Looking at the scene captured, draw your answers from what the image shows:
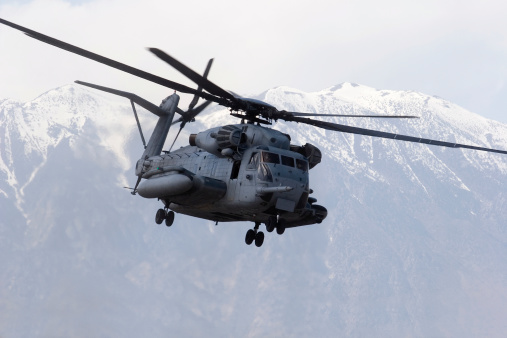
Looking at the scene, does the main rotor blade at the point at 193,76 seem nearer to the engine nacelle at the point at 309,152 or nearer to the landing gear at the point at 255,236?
the engine nacelle at the point at 309,152

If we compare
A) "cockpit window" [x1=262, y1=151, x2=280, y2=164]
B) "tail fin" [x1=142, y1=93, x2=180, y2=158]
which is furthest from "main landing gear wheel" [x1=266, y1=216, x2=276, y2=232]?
"tail fin" [x1=142, y1=93, x2=180, y2=158]

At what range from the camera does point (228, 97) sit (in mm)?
44500

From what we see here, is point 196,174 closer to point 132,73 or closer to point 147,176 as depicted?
point 147,176

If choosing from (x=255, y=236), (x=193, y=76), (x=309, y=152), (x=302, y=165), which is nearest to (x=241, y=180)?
(x=302, y=165)

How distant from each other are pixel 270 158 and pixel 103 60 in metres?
10.5

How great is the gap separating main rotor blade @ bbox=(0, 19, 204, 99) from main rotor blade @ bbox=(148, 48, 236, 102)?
958mm

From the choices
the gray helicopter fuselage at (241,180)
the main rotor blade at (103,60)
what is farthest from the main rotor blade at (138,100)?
the main rotor blade at (103,60)

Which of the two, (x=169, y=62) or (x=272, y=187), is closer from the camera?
(x=169, y=62)

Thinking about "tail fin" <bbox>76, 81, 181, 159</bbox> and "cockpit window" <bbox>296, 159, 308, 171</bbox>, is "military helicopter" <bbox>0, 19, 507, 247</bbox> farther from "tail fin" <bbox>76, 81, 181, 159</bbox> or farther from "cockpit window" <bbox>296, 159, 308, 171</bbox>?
"tail fin" <bbox>76, 81, 181, 159</bbox>

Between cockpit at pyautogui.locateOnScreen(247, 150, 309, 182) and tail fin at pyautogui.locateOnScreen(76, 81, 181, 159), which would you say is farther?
tail fin at pyautogui.locateOnScreen(76, 81, 181, 159)

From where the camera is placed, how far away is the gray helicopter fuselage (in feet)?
147

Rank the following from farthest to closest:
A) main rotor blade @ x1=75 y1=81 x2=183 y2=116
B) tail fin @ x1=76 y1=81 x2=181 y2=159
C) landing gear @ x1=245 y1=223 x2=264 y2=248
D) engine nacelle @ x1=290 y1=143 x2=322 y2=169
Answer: tail fin @ x1=76 y1=81 x2=181 y2=159 < main rotor blade @ x1=75 y1=81 x2=183 y2=116 < engine nacelle @ x1=290 y1=143 x2=322 y2=169 < landing gear @ x1=245 y1=223 x2=264 y2=248

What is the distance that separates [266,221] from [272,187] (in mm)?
2201

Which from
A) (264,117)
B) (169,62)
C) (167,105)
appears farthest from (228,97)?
(167,105)
